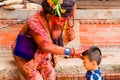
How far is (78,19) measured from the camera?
612 centimetres

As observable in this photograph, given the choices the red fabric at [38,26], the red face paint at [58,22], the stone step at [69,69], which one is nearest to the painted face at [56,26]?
the red face paint at [58,22]

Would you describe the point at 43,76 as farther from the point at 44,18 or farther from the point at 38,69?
the point at 44,18

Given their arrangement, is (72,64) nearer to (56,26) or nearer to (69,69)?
(69,69)

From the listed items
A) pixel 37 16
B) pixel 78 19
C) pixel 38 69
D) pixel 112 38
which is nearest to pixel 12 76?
pixel 38 69

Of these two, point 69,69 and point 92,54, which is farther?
point 69,69

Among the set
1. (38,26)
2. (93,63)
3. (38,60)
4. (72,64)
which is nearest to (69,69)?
(72,64)

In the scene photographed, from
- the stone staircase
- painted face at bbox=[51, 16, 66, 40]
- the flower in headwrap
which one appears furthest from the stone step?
the flower in headwrap

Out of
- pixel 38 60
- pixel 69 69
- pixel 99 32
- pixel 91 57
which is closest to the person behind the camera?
pixel 91 57

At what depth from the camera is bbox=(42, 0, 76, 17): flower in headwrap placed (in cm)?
396

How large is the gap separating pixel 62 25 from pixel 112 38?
246cm

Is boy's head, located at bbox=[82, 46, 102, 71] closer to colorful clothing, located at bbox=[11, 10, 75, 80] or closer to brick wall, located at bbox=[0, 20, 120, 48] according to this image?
colorful clothing, located at bbox=[11, 10, 75, 80]

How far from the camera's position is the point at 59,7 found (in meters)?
3.98

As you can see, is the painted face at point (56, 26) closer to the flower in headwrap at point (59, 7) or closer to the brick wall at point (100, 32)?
the flower in headwrap at point (59, 7)

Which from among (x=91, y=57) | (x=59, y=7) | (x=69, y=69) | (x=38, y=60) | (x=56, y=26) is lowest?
(x=69, y=69)
